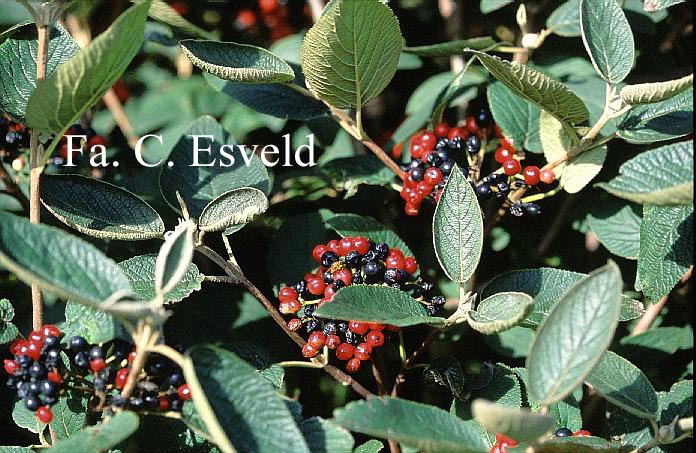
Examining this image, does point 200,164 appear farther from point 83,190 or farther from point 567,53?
point 567,53

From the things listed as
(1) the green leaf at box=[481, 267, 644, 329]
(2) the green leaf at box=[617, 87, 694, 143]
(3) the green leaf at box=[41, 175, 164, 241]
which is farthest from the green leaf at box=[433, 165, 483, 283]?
(3) the green leaf at box=[41, 175, 164, 241]

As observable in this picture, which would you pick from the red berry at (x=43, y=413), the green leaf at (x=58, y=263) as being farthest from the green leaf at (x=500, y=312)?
the red berry at (x=43, y=413)

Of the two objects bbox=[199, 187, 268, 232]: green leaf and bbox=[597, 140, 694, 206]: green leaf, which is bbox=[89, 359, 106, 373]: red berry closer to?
bbox=[199, 187, 268, 232]: green leaf

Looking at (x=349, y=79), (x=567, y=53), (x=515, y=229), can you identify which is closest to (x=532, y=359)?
(x=349, y=79)

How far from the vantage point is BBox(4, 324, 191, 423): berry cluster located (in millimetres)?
1002

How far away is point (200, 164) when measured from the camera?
56.5 inches

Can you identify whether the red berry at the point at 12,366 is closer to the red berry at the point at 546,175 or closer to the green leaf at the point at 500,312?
the green leaf at the point at 500,312

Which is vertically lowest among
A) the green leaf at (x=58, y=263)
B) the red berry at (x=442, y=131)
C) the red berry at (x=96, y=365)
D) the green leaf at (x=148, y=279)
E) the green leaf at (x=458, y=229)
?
the red berry at (x=96, y=365)

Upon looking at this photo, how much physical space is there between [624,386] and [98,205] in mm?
813

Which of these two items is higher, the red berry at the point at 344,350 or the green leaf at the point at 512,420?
the green leaf at the point at 512,420

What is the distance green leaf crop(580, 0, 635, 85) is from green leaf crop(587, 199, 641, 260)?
35cm

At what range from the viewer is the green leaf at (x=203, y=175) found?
4.55 feet

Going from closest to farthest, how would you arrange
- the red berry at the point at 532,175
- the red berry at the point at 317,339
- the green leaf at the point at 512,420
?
the green leaf at the point at 512,420 < the red berry at the point at 317,339 < the red berry at the point at 532,175

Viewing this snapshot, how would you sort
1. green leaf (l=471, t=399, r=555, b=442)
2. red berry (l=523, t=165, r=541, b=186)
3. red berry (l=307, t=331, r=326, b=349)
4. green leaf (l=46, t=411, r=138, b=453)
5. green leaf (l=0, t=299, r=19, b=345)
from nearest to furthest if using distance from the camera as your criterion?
green leaf (l=471, t=399, r=555, b=442) → green leaf (l=46, t=411, r=138, b=453) → green leaf (l=0, t=299, r=19, b=345) → red berry (l=307, t=331, r=326, b=349) → red berry (l=523, t=165, r=541, b=186)
